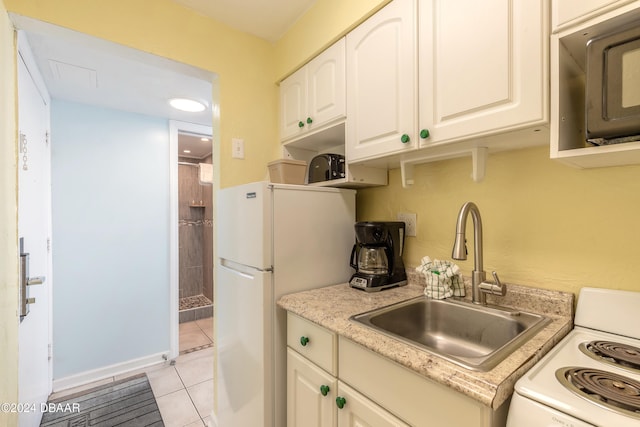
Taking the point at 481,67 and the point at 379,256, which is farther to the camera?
the point at 379,256

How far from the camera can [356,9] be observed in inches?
53.5

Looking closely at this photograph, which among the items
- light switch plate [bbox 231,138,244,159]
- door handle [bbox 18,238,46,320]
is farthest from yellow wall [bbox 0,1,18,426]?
light switch plate [bbox 231,138,244,159]

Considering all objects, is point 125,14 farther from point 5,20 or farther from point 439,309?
point 439,309

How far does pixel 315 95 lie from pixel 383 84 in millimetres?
502

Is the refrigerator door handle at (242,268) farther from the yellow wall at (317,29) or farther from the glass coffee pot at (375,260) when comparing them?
the yellow wall at (317,29)

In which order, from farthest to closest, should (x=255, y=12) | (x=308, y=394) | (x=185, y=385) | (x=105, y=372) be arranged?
(x=105, y=372), (x=185, y=385), (x=255, y=12), (x=308, y=394)

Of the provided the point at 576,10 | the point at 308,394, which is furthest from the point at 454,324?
the point at 576,10

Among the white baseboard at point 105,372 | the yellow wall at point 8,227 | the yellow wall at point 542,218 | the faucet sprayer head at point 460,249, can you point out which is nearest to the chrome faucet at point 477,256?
the faucet sprayer head at point 460,249

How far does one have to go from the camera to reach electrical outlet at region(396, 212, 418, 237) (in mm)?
1502

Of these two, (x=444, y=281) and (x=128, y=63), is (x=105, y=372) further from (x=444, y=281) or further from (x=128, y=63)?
(x=444, y=281)

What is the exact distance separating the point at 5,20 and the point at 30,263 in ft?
4.13

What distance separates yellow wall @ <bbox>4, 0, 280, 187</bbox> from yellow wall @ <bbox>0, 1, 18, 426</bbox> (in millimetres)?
263

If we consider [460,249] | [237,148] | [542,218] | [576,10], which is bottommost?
[460,249]

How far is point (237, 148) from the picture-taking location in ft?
5.82
